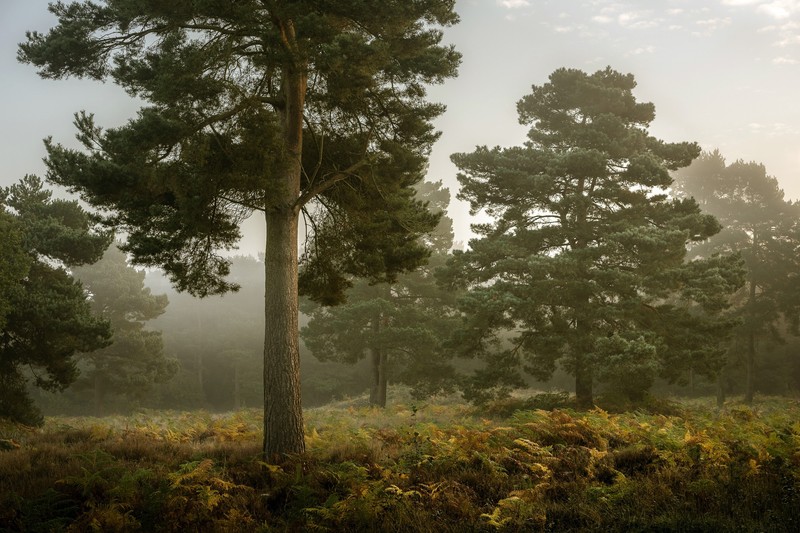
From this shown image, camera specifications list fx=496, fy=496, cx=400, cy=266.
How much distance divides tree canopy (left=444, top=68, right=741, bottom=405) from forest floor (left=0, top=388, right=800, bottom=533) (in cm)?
591

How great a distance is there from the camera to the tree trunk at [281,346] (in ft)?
28.4

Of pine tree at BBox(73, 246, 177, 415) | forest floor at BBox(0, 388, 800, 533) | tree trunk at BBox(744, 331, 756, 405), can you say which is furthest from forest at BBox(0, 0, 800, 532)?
pine tree at BBox(73, 246, 177, 415)

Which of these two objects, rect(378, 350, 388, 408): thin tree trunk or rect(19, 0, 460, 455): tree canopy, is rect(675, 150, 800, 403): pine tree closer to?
rect(378, 350, 388, 408): thin tree trunk

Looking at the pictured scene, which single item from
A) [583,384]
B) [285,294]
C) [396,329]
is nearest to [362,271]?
[285,294]

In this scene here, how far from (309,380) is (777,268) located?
32500 millimetres

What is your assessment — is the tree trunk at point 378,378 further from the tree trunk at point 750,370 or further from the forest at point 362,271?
the tree trunk at point 750,370

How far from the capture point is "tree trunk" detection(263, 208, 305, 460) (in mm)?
8656

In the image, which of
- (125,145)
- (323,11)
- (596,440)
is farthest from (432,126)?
(596,440)

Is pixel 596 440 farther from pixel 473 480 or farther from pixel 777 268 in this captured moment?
pixel 777 268

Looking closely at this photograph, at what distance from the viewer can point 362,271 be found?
1106cm

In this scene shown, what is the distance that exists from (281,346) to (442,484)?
3731 mm

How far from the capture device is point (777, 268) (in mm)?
26406

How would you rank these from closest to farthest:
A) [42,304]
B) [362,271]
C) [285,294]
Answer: [285,294] → [362,271] → [42,304]

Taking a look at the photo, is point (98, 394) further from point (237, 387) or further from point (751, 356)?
point (751, 356)
